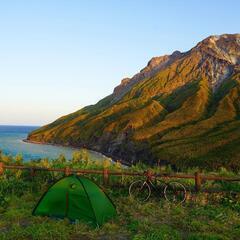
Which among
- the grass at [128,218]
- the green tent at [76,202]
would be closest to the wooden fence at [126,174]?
the grass at [128,218]

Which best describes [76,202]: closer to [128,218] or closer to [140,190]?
[128,218]

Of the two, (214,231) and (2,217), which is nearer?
(214,231)

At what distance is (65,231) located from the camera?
44.8 feet

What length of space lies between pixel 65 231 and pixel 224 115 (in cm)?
16251

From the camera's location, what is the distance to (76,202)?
50.9ft

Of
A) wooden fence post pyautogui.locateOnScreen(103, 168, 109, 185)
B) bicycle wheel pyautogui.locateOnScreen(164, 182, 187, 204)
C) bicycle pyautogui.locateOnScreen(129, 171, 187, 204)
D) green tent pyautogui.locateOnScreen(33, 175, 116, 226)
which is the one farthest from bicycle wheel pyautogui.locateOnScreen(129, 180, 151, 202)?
green tent pyautogui.locateOnScreen(33, 175, 116, 226)

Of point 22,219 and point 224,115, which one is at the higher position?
point 224,115

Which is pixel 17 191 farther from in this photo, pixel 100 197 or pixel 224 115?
pixel 224 115

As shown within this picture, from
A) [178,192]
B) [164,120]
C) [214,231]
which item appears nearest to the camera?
[214,231]

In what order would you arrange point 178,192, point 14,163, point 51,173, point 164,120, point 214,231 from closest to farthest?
point 214,231, point 178,192, point 51,173, point 14,163, point 164,120

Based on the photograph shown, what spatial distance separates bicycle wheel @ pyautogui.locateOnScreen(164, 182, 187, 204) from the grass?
16.5 inches

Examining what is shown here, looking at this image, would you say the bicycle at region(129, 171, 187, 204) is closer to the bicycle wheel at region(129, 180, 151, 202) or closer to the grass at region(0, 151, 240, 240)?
the bicycle wheel at region(129, 180, 151, 202)

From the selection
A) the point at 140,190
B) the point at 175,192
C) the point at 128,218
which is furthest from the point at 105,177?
the point at 128,218

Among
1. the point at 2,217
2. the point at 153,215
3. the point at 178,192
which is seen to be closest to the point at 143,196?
the point at 178,192
